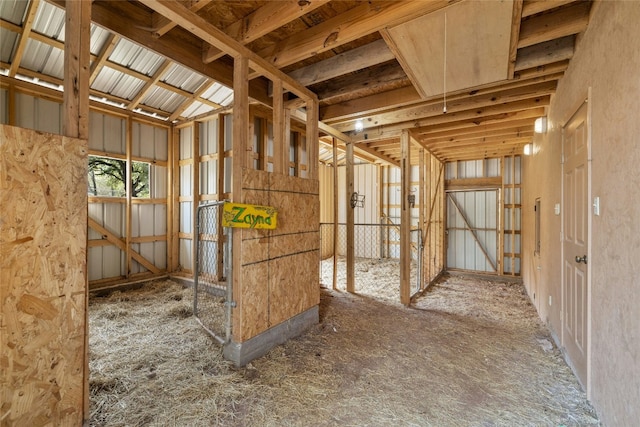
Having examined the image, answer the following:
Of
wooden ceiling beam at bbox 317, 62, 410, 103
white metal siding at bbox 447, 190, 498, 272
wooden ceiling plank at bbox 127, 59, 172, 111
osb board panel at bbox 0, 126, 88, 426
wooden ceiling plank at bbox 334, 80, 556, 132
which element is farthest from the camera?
white metal siding at bbox 447, 190, 498, 272

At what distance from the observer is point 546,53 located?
8.40 feet

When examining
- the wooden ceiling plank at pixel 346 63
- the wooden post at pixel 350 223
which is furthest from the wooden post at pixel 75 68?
the wooden post at pixel 350 223

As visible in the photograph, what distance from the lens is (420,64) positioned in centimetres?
264

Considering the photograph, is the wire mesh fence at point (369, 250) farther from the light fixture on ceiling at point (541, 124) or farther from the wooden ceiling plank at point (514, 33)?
the wooden ceiling plank at point (514, 33)

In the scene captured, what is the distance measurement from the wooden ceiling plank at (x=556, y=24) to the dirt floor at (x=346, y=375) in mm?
2788

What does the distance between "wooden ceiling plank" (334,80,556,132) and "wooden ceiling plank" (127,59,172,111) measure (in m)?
3.06

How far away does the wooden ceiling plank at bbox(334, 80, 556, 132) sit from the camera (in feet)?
10.6

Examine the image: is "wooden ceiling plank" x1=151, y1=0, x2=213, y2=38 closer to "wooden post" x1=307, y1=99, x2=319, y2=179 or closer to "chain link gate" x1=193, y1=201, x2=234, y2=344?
"wooden post" x1=307, y1=99, x2=319, y2=179

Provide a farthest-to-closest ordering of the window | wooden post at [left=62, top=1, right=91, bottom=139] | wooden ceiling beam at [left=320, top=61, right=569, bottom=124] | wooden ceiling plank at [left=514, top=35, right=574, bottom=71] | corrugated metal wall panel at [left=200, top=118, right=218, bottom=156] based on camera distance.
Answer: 1. the window
2. corrugated metal wall panel at [left=200, top=118, right=218, bottom=156]
3. wooden ceiling beam at [left=320, top=61, right=569, bottom=124]
4. wooden ceiling plank at [left=514, top=35, right=574, bottom=71]
5. wooden post at [left=62, top=1, right=91, bottom=139]

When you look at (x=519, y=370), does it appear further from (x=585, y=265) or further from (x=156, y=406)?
(x=156, y=406)

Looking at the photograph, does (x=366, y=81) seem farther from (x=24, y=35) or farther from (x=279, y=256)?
(x=24, y=35)

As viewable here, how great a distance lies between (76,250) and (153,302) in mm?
3131

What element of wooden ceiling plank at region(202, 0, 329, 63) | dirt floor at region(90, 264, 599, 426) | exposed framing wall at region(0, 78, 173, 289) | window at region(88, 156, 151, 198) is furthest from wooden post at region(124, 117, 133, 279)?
wooden ceiling plank at region(202, 0, 329, 63)

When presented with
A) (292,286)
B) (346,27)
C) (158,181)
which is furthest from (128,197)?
(346,27)
